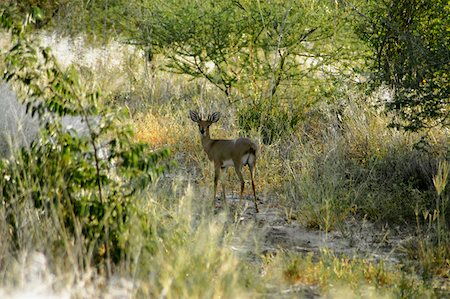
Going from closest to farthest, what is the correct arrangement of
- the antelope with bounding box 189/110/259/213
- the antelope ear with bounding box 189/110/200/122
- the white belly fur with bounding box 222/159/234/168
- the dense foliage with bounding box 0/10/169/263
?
the dense foliage with bounding box 0/10/169/263
the antelope with bounding box 189/110/259/213
the white belly fur with bounding box 222/159/234/168
the antelope ear with bounding box 189/110/200/122

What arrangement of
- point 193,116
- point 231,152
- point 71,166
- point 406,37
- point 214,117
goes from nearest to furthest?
point 71,166 → point 231,152 → point 214,117 → point 193,116 → point 406,37

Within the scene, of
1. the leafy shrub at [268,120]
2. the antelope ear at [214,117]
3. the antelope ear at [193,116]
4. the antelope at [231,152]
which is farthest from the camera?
the leafy shrub at [268,120]

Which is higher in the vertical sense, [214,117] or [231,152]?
[214,117]

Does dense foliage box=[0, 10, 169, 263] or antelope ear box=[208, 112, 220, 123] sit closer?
dense foliage box=[0, 10, 169, 263]

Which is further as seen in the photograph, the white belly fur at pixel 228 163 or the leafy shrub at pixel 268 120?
the leafy shrub at pixel 268 120

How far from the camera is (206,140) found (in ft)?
23.6

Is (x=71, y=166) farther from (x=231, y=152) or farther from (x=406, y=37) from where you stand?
(x=406, y=37)

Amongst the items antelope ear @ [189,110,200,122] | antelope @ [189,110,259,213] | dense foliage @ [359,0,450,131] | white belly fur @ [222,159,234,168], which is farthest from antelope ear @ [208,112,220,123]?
dense foliage @ [359,0,450,131]

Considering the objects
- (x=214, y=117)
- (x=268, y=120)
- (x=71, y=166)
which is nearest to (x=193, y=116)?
(x=214, y=117)

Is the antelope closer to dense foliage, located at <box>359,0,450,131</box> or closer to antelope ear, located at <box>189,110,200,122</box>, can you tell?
antelope ear, located at <box>189,110,200,122</box>

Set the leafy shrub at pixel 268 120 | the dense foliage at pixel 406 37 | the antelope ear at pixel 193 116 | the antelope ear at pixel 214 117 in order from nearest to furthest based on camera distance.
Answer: the antelope ear at pixel 214 117, the antelope ear at pixel 193 116, the dense foliage at pixel 406 37, the leafy shrub at pixel 268 120

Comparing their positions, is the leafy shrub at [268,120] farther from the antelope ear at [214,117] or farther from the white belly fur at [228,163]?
the white belly fur at [228,163]

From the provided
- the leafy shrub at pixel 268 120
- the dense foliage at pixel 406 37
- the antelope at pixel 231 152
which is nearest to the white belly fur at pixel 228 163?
the antelope at pixel 231 152

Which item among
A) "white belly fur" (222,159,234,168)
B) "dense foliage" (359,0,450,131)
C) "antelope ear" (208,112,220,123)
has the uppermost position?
"dense foliage" (359,0,450,131)
